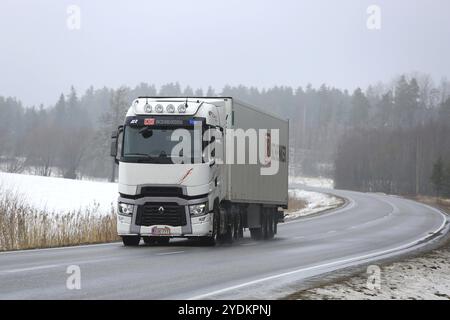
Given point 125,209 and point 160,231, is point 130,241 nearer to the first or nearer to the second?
point 125,209

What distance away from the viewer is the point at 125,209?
62.5ft

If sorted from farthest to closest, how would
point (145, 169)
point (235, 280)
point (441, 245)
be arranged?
1. point (441, 245)
2. point (145, 169)
3. point (235, 280)

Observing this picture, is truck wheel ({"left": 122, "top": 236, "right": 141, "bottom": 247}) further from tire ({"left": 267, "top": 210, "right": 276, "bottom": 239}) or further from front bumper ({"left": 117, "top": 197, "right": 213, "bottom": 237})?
tire ({"left": 267, "top": 210, "right": 276, "bottom": 239})

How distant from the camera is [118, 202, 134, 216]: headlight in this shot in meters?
19.0

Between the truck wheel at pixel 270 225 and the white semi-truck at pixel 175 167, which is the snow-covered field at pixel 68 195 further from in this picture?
the white semi-truck at pixel 175 167

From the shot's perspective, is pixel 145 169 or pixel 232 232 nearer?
pixel 145 169

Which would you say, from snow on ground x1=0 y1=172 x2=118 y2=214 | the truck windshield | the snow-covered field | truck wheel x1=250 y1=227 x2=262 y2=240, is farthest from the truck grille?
snow on ground x1=0 y1=172 x2=118 y2=214

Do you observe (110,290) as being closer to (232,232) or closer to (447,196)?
(232,232)

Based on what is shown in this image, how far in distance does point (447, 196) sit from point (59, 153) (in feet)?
233

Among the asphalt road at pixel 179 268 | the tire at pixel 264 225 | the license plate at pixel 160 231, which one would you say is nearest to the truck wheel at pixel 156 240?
the asphalt road at pixel 179 268

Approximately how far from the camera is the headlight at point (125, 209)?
62.3 feet
